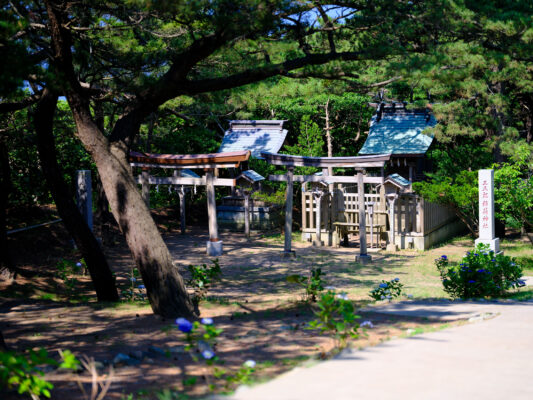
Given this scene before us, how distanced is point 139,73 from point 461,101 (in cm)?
1120

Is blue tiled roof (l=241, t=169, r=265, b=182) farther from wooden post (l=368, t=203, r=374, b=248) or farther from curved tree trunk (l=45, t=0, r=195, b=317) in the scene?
curved tree trunk (l=45, t=0, r=195, b=317)

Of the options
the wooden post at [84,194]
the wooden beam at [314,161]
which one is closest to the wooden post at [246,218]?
the wooden beam at [314,161]

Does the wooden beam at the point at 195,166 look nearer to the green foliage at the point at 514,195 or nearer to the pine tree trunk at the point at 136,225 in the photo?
the green foliage at the point at 514,195

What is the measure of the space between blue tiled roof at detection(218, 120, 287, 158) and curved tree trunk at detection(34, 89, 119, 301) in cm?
1354

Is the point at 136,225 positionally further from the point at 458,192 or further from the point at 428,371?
the point at 458,192

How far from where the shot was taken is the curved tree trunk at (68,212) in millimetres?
9258

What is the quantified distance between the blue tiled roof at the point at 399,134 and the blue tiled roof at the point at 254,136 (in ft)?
12.1

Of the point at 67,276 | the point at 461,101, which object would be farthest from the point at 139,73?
the point at 461,101

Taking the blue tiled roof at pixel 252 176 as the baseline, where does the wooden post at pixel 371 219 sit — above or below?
below

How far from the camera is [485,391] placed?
13.3 ft

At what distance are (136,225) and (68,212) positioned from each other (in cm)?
211

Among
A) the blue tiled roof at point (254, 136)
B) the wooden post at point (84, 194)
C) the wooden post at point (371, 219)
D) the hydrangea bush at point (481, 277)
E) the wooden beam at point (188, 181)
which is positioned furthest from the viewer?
the blue tiled roof at point (254, 136)

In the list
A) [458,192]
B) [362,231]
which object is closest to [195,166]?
[362,231]

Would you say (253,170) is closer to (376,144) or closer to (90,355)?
Answer: (376,144)
